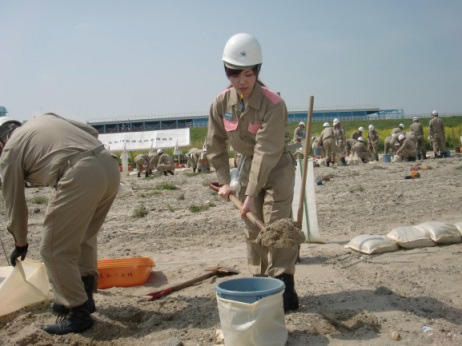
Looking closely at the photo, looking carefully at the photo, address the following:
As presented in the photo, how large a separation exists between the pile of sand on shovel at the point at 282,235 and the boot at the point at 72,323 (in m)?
1.43

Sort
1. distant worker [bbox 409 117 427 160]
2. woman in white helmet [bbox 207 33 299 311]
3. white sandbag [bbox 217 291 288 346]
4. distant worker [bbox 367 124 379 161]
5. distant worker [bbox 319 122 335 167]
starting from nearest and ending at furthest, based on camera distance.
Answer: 1. white sandbag [bbox 217 291 288 346]
2. woman in white helmet [bbox 207 33 299 311]
3. distant worker [bbox 319 122 335 167]
4. distant worker [bbox 409 117 427 160]
5. distant worker [bbox 367 124 379 161]

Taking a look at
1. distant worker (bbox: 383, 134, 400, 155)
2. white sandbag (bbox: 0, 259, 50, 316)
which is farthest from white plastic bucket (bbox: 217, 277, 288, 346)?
distant worker (bbox: 383, 134, 400, 155)

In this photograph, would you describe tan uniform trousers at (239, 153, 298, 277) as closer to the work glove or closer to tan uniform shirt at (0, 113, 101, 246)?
tan uniform shirt at (0, 113, 101, 246)

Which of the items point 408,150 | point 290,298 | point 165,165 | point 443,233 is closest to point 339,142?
point 408,150

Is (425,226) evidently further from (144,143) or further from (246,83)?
(144,143)

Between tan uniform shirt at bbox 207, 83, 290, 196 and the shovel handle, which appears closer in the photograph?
the shovel handle

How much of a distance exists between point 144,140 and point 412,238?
871 inches

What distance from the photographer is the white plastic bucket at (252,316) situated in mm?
2973

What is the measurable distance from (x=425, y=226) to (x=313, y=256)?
1.32 metres

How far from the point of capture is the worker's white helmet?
377 cm

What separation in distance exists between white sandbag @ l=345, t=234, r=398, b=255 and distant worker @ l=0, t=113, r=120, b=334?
2.98 m

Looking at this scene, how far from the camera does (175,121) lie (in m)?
72.6

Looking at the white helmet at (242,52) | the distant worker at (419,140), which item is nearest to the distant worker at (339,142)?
the distant worker at (419,140)

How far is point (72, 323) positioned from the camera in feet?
12.0
